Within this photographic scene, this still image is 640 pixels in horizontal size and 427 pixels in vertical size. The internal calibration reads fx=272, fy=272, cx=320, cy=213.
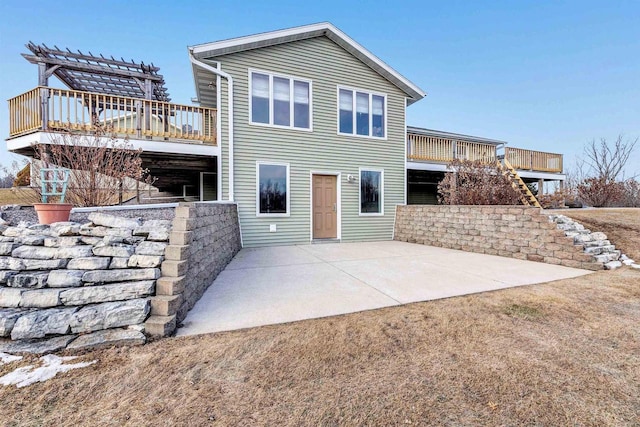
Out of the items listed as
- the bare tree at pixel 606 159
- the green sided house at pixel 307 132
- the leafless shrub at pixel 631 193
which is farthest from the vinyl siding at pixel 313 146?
the bare tree at pixel 606 159

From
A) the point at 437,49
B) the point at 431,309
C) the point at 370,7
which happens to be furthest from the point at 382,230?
the point at 437,49

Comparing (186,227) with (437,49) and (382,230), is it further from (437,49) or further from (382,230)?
(437,49)

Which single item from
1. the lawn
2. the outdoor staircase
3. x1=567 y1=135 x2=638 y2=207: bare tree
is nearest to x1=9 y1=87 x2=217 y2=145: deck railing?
the lawn

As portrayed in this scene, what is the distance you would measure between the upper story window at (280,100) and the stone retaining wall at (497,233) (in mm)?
4522

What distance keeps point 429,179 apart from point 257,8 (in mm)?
10962

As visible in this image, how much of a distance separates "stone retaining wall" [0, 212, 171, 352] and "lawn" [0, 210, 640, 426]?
27cm

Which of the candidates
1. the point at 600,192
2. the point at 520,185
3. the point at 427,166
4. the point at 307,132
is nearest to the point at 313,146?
the point at 307,132

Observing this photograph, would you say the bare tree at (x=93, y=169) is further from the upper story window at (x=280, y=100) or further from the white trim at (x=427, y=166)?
Result: the white trim at (x=427, y=166)

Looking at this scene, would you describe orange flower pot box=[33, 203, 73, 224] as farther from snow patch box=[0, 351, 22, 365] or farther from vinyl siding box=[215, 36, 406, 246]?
vinyl siding box=[215, 36, 406, 246]

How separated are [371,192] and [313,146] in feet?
7.96

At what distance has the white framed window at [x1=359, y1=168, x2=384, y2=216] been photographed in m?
8.78

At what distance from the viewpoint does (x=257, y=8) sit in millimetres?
12305

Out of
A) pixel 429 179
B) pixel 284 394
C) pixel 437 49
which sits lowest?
pixel 284 394

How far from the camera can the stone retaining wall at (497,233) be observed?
17.1 ft
